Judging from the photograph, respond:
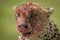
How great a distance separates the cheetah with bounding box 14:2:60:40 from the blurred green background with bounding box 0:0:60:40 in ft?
10.0

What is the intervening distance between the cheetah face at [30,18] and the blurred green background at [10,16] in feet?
10.3

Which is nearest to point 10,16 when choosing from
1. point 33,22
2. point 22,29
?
point 33,22

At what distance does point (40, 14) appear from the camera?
5027 mm

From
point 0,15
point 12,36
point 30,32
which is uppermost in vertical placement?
point 0,15

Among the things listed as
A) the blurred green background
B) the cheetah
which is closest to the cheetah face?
the cheetah

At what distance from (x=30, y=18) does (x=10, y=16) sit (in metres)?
4.96

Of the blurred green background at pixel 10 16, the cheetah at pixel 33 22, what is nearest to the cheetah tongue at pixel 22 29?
the cheetah at pixel 33 22

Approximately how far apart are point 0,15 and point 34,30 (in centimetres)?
527

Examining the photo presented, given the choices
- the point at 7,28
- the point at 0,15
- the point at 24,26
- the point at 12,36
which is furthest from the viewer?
the point at 0,15

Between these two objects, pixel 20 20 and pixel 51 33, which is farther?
pixel 51 33

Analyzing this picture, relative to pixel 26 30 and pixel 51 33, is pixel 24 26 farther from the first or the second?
pixel 51 33

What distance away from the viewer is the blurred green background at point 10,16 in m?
8.78

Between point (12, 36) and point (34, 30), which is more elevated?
point (12, 36)

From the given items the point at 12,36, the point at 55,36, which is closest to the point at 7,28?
the point at 12,36
